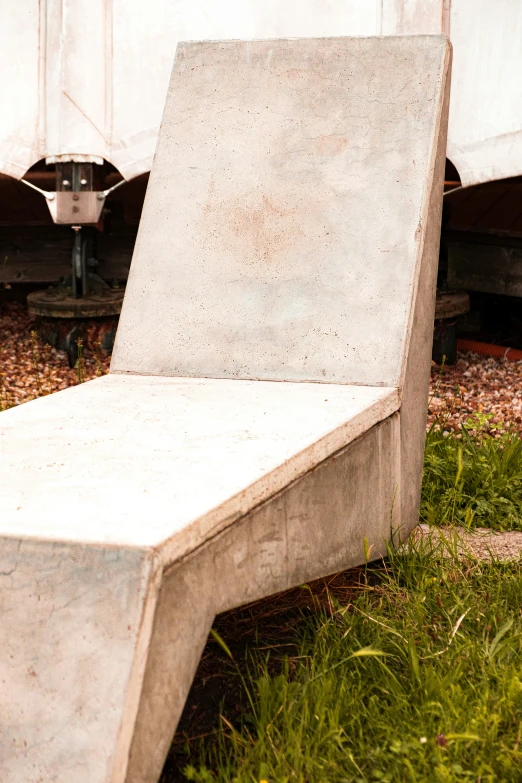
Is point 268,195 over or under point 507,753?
over

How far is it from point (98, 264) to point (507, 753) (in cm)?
451

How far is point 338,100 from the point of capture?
288cm

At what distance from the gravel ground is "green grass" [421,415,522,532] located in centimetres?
55

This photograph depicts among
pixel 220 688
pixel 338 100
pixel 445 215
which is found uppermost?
pixel 338 100

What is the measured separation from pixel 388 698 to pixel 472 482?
135 centimetres

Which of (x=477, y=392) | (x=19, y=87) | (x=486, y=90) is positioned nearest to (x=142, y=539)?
(x=477, y=392)

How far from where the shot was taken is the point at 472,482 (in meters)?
3.02

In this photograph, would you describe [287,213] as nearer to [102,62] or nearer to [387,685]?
[387,685]

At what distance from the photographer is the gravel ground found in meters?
4.20

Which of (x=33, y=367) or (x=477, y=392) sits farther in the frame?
(x=33, y=367)

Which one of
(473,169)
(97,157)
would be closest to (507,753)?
(473,169)

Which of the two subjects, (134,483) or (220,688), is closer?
(134,483)

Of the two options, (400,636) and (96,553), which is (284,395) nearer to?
(400,636)

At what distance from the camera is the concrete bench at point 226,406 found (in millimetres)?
1344
